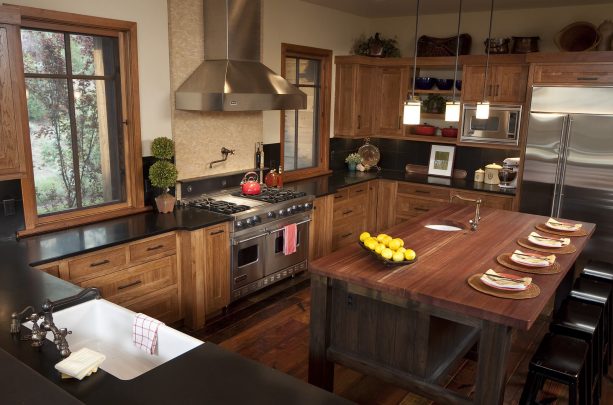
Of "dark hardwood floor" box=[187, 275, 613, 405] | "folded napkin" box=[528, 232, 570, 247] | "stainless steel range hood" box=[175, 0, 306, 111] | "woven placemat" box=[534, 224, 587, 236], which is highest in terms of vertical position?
"stainless steel range hood" box=[175, 0, 306, 111]

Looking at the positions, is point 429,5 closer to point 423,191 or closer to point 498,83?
point 498,83

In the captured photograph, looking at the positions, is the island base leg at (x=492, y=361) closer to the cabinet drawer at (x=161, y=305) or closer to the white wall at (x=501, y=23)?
the cabinet drawer at (x=161, y=305)

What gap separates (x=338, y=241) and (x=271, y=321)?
1.75 m

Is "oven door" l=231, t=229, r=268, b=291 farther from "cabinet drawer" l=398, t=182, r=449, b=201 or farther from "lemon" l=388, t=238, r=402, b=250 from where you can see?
"cabinet drawer" l=398, t=182, r=449, b=201

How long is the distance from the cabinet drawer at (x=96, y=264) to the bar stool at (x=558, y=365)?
2.60 m

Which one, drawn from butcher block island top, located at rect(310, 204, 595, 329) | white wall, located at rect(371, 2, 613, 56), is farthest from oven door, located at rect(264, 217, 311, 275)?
white wall, located at rect(371, 2, 613, 56)

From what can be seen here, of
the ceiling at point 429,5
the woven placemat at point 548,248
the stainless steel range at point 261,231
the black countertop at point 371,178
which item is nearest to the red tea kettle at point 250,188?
the stainless steel range at point 261,231

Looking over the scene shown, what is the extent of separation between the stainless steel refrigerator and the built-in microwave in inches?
16.4

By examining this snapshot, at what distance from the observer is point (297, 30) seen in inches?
217

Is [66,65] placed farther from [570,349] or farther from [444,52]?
[444,52]

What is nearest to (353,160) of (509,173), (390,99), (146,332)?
(390,99)

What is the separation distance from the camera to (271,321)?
4.21 metres

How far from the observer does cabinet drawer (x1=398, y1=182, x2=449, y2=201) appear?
19.3ft

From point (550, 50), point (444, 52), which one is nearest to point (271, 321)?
point (444, 52)
